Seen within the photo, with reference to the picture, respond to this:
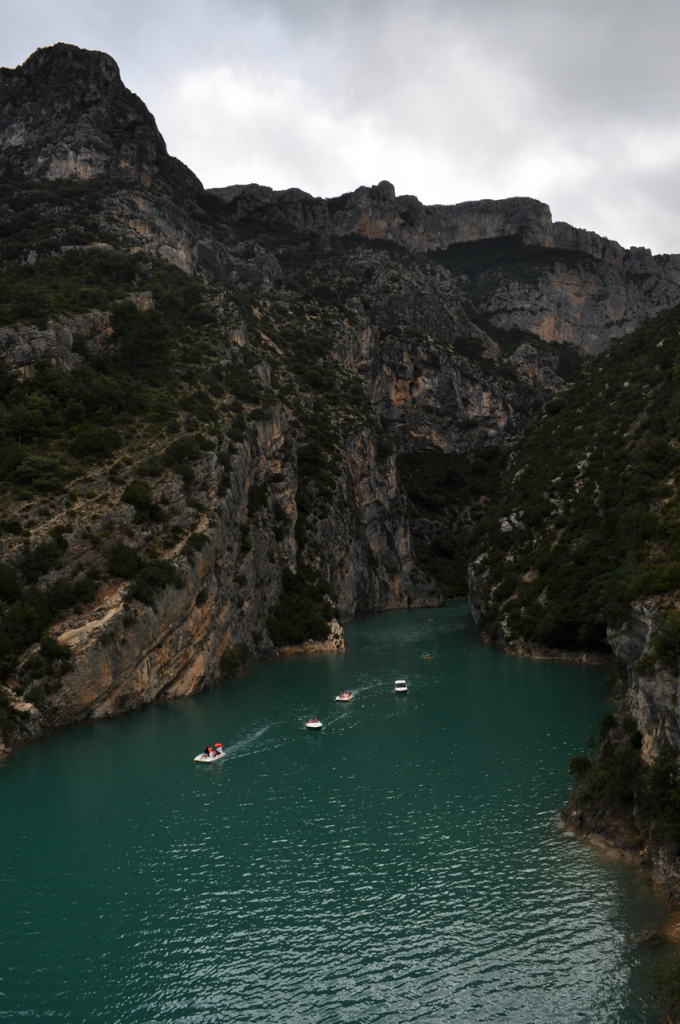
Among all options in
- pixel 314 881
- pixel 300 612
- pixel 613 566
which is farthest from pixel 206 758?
pixel 613 566

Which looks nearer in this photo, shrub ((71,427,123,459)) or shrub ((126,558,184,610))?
shrub ((126,558,184,610))

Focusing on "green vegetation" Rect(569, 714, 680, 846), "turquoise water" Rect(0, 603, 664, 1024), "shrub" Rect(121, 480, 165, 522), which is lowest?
"turquoise water" Rect(0, 603, 664, 1024)

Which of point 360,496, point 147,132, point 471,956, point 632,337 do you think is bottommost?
point 471,956

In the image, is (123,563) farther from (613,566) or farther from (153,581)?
(613,566)

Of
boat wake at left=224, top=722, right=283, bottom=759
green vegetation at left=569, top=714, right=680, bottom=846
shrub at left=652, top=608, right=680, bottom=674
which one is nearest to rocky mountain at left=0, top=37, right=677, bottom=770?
boat wake at left=224, top=722, right=283, bottom=759

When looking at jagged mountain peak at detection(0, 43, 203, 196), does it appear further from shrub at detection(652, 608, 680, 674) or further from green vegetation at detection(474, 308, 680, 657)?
shrub at detection(652, 608, 680, 674)

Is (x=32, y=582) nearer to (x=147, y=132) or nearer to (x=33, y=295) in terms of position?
(x=33, y=295)

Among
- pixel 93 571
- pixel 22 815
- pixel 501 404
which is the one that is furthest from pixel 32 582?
pixel 501 404
